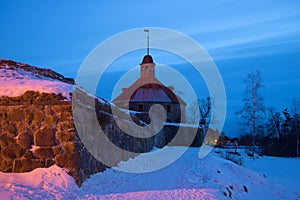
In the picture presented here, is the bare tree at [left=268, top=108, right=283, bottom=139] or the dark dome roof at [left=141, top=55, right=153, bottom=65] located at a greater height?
the dark dome roof at [left=141, top=55, right=153, bottom=65]

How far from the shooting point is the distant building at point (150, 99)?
31.8 m

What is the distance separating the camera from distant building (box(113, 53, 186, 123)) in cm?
3181

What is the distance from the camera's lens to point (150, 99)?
105ft

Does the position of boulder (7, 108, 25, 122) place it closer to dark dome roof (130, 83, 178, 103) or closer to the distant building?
the distant building

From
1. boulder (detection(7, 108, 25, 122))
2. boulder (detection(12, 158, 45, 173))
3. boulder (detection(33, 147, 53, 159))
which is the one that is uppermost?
boulder (detection(7, 108, 25, 122))

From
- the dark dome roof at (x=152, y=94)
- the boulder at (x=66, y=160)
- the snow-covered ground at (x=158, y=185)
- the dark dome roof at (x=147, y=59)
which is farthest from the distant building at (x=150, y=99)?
the boulder at (x=66, y=160)

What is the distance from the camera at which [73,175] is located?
5570 mm

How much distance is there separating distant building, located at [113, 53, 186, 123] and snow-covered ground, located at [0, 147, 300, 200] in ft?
66.6

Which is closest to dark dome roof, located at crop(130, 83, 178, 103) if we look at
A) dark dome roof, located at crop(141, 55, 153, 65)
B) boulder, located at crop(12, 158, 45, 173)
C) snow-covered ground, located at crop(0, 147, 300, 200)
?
dark dome roof, located at crop(141, 55, 153, 65)

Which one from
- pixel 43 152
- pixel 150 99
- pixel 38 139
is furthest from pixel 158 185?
pixel 150 99

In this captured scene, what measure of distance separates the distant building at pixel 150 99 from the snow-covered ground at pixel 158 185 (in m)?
20.3

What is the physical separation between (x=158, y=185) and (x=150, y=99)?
998 inches

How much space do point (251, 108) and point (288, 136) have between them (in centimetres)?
1121

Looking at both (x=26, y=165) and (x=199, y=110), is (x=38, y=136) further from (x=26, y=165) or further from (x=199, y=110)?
(x=199, y=110)
